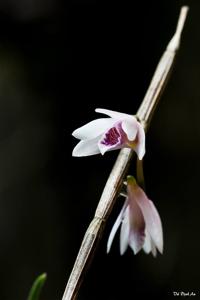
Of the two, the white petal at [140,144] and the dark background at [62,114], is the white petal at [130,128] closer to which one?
the white petal at [140,144]

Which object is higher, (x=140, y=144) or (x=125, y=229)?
(x=140, y=144)

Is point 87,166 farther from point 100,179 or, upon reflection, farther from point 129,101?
point 129,101

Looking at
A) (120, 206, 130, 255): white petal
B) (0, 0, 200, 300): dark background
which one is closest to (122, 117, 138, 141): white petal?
(120, 206, 130, 255): white petal

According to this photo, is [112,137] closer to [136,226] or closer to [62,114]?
[136,226]

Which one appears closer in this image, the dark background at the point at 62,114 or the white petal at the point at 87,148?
the white petal at the point at 87,148

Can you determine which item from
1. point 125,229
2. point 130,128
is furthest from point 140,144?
point 125,229

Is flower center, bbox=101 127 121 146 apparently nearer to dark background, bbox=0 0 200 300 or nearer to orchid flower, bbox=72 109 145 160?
orchid flower, bbox=72 109 145 160

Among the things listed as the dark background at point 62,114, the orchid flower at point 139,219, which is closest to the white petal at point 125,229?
the orchid flower at point 139,219
